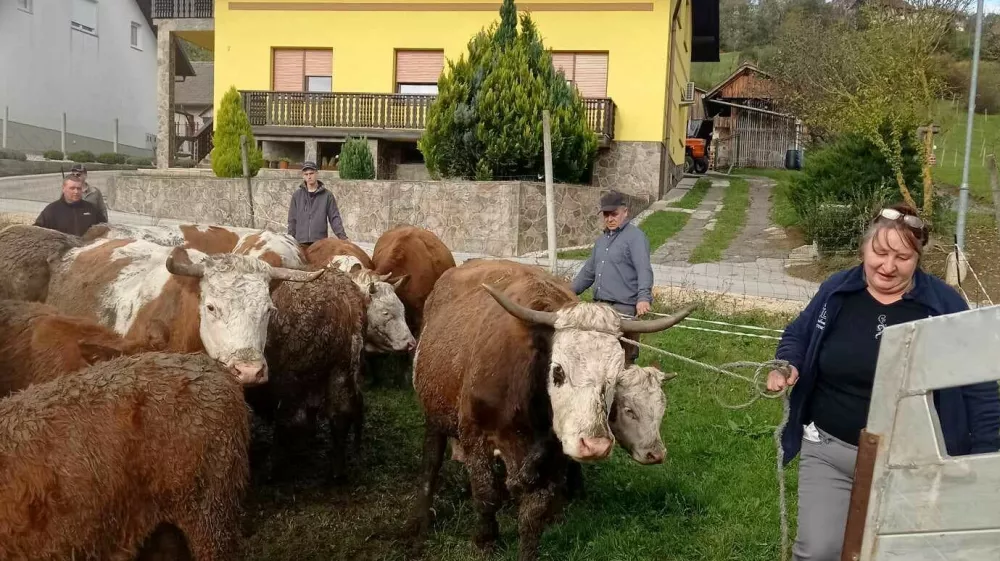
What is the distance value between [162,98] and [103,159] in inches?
243

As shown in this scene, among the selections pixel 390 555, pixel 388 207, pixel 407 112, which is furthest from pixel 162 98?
pixel 390 555

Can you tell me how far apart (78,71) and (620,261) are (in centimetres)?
3345

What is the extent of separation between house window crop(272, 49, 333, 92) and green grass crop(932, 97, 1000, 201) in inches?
615

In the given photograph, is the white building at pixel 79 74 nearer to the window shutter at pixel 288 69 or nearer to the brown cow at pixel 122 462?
the window shutter at pixel 288 69

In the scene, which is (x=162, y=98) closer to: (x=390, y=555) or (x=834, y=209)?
(x=834, y=209)

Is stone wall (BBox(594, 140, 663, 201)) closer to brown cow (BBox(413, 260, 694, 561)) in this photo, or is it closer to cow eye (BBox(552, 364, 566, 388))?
brown cow (BBox(413, 260, 694, 561))

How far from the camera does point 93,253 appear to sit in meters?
6.61

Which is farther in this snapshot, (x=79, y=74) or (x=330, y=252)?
(x=79, y=74)

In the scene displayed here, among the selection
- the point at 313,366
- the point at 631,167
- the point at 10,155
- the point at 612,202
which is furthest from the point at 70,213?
the point at 10,155

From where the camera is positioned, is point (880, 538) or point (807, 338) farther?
point (807, 338)

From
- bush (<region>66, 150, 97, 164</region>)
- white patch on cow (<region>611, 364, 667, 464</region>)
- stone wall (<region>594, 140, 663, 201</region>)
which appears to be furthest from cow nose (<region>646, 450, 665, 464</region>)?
bush (<region>66, 150, 97, 164</region>)

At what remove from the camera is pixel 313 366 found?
584cm

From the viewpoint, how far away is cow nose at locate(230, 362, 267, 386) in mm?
4484

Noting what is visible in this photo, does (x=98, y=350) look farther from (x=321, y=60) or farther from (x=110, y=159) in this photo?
(x=110, y=159)
